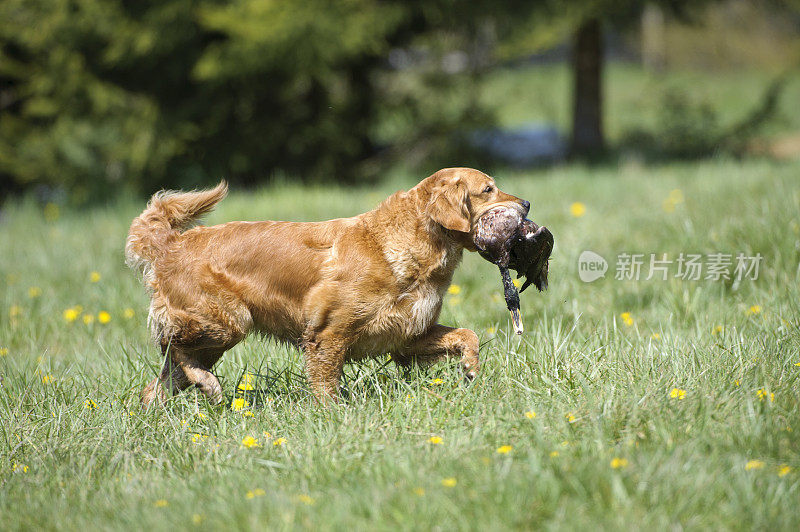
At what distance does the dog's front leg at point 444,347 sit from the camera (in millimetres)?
3693

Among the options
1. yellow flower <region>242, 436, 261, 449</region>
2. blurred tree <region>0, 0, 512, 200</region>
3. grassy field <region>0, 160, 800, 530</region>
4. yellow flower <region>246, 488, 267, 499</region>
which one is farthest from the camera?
blurred tree <region>0, 0, 512, 200</region>

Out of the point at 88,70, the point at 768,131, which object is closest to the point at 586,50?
the point at 768,131

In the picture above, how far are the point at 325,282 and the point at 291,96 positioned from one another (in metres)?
7.85

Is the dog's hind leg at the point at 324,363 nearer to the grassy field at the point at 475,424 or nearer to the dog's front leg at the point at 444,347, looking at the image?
the grassy field at the point at 475,424

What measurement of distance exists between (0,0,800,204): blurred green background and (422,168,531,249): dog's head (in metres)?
6.28

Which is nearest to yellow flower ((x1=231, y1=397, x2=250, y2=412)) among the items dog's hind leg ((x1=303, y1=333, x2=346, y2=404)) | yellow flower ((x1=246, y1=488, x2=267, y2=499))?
dog's hind leg ((x1=303, y1=333, x2=346, y2=404))

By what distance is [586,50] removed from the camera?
11102 millimetres

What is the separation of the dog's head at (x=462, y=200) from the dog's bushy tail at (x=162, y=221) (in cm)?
121

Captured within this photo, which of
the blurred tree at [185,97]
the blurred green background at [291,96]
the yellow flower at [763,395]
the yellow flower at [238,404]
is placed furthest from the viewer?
the blurred tree at [185,97]

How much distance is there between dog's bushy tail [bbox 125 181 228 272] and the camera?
394cm

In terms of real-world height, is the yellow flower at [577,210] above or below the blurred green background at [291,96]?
below

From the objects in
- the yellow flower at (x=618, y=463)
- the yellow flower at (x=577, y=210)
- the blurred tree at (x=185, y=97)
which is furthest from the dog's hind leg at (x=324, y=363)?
the blurred tree at (x=185, y=97)

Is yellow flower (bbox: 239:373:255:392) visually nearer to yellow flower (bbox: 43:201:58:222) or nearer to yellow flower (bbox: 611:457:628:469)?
yellow flower (bbox: 611:457:628:469)

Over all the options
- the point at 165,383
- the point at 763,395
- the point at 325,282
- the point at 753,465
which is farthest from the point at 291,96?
the point at 753,465
